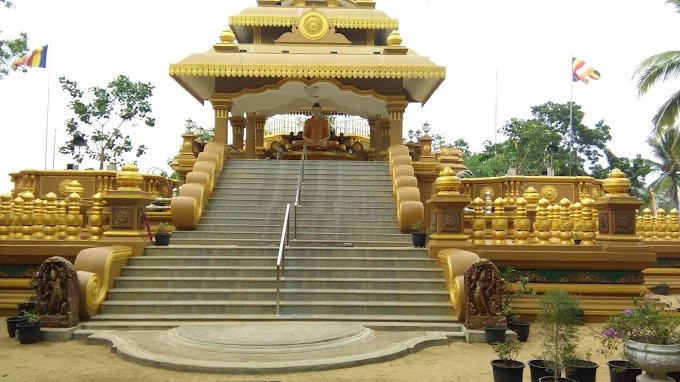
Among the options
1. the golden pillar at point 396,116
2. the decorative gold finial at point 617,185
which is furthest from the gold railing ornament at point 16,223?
the decorative gold finial at point 617,185

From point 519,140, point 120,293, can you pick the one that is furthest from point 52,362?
point 519,140

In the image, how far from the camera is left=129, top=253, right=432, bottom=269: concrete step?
1026 cm

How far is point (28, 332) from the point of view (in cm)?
807

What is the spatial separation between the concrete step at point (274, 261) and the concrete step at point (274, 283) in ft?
1.52

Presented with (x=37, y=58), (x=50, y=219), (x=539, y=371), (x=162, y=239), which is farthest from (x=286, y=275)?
(x=37, y=58)

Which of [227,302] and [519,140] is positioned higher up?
[519,140]

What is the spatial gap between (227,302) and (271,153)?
12386 millimetres

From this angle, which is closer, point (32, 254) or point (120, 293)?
point (120, 293)

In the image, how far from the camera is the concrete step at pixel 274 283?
383 inches

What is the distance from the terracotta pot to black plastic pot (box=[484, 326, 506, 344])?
2.55 meters

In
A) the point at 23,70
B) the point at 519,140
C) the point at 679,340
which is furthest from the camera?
the point at 519,140

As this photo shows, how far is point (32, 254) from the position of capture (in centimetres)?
1023

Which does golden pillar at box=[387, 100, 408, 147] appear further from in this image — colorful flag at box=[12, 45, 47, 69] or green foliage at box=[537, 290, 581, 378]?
colorful flag at box=[12, 45, 47, 69]

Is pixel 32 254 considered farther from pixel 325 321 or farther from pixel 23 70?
pixel 23 70
